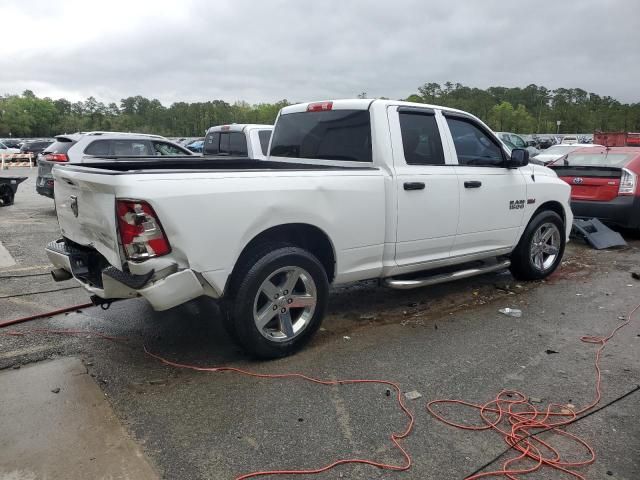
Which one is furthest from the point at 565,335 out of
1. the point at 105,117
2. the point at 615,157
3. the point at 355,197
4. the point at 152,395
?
the point at 105,117

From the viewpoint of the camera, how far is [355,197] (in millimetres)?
4195

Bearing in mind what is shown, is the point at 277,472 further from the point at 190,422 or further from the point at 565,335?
the point at 565,335

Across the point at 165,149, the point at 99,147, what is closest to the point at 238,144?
the point at 165,149

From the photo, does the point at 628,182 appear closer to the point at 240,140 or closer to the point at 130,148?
the point at 240,140

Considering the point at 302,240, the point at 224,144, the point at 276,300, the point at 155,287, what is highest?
the point at 224,144

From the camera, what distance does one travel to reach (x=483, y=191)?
5293mm

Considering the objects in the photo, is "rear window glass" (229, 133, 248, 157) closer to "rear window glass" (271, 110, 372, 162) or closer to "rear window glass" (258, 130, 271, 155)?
"rear window glass" (258, 130, 271, 155)

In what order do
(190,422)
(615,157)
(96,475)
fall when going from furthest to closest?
(615,157) → (190,422) → (96,475)

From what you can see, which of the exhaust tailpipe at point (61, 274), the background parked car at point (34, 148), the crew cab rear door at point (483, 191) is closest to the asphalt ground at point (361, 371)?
the exhaust tailpipe at point (61, 274)

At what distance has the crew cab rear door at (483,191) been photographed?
5.16 meters

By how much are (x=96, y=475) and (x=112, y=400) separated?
0.78 m

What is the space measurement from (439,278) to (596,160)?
5672 millimetres

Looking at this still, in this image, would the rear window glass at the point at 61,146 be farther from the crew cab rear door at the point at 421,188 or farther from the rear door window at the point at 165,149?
the crew cab rear door at the point at 421,188

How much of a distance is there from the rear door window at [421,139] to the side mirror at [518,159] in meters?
1.03
